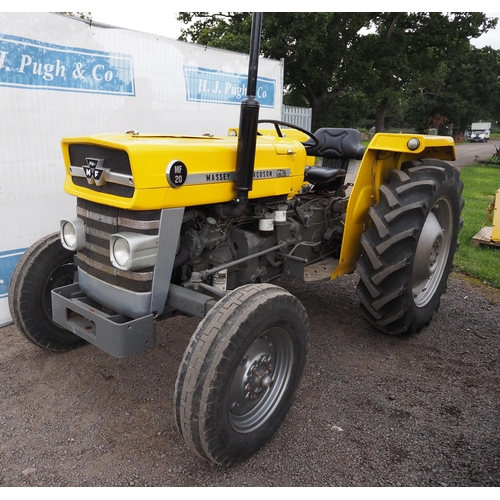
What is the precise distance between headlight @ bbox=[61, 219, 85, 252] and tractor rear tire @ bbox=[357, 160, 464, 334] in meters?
1.89

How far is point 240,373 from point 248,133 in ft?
4.20

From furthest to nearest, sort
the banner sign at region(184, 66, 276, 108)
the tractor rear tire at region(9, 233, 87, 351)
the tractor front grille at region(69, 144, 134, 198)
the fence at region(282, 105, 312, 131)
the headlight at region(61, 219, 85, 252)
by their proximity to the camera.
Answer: the fence at region(282, 105, 312, 131)
the banner sign at region(184, 66, 276, 108)
the tractor rear tire at region(9, 233, 87, 351)
the headlight at region(61, 219, 85, 252)
the tractor front grille at region(69, 144, 134, 198)

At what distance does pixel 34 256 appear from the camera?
9.60ft

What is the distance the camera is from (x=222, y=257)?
2.84 m

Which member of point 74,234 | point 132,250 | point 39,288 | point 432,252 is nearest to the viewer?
point 132,250

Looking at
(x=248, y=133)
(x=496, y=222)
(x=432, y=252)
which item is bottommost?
(x=496, y=222)

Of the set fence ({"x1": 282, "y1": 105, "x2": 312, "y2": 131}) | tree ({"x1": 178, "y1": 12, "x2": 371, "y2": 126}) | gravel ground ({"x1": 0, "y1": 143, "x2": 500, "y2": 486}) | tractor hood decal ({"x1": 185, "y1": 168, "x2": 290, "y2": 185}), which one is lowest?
gravel ground ({"x1": 0, "y1": 143, "x2": 500, "y2": 486})

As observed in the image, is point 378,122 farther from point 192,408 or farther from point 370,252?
point 192,408

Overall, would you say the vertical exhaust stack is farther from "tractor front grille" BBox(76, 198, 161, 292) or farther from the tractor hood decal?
"tractor front grille" BBox(76, 198, 161, 292)

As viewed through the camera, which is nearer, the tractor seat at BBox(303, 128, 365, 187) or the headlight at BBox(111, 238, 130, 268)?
the headlight at BBox(111, 238, 130, 268)

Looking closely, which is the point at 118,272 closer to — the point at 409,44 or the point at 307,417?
the point at 307,417

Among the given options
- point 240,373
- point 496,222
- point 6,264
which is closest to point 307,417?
point 240,373

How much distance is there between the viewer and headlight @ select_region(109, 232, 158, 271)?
2.24 meters

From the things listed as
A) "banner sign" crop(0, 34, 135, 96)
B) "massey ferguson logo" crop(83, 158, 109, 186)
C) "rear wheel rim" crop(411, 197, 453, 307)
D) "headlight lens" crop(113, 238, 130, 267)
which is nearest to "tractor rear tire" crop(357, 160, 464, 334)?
"rear wheel rim" crop(411, 197, 453, 307)
